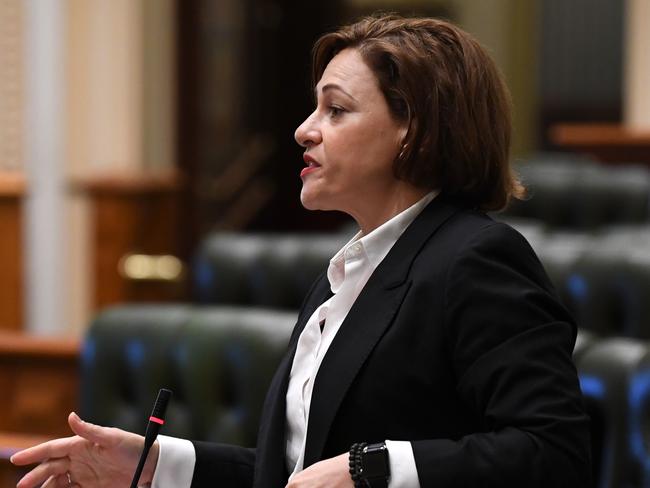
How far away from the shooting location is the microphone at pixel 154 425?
1.29 metres

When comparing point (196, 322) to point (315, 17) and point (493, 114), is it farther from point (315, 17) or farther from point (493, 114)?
point (315, 17)

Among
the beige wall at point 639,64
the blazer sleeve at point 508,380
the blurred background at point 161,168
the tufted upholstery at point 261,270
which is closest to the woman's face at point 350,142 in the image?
the blazer sleeve at point 508,380

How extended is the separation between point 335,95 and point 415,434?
13.5 inches

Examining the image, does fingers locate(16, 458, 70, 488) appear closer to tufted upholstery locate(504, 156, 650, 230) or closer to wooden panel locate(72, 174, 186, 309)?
tufted upholstery locate(504, 156, 650, 230)

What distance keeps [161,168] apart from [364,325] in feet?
15.9

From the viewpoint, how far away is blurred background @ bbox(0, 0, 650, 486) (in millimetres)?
3435

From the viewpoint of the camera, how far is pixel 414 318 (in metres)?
1.22

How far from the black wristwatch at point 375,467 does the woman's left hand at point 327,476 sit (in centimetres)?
2

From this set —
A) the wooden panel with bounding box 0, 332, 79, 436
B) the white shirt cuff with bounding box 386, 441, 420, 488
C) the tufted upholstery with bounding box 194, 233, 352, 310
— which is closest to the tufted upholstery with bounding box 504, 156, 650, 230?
the tufted upholstery with bounding box 194, 233, 352, 310

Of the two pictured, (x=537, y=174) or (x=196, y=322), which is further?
(x=537, y=174)

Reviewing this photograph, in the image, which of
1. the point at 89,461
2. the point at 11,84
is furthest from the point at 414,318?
the point at 11,84

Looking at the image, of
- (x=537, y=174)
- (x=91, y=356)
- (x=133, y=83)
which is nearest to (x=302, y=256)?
(x=91, y=356)

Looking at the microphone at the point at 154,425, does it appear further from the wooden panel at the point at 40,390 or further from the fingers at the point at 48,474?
the wooden panel at the point at 40,390

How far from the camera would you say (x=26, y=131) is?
4.96 m
